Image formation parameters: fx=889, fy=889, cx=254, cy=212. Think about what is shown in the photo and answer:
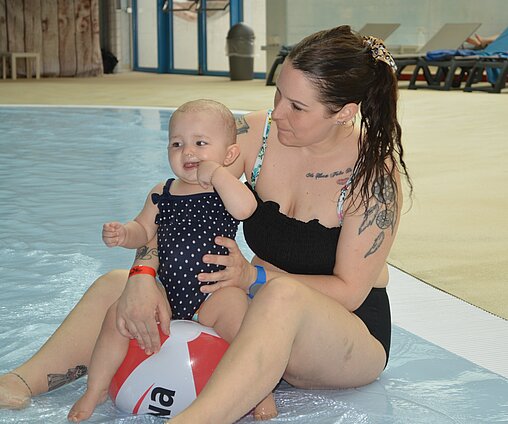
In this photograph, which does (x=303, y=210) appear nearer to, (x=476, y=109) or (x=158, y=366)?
(x=158, y=366)

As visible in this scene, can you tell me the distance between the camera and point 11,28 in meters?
17.5

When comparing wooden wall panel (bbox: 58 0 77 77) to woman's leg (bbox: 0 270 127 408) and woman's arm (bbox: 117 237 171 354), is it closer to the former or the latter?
woman's leg (bbox: 0 270 127 408)

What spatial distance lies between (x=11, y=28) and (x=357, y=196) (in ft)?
53.8

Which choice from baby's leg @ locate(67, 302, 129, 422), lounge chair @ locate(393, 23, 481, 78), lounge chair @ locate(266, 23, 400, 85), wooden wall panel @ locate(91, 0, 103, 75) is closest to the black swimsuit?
baby's leg @ locate(67, 302, 129, 422)

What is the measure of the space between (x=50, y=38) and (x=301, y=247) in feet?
54.2

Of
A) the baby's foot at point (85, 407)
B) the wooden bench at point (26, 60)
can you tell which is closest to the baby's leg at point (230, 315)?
the baby's foot at point (85, 407)

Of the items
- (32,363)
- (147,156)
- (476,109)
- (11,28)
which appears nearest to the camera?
(32,363)

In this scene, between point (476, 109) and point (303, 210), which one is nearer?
point (303, 210)

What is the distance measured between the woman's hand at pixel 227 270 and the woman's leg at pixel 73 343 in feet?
0.93

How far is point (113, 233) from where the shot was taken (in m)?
2.21

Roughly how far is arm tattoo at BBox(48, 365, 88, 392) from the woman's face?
32.4 inches

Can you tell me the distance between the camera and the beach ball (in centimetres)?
213

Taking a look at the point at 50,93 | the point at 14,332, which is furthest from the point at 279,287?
the point at 50,93

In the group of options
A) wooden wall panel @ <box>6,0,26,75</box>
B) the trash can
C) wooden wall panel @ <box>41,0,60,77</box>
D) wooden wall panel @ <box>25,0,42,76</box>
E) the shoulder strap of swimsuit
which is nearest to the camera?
the shoulder strap of swimsuit
